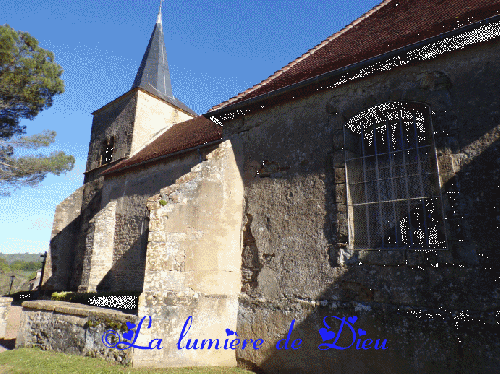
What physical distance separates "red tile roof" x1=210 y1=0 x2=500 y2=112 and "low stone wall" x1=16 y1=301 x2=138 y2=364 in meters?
4.53

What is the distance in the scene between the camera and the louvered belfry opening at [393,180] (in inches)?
175

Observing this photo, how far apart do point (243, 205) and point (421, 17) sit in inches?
179

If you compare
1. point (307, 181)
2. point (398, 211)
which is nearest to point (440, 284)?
point (398, 211)

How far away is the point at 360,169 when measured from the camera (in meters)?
5.15

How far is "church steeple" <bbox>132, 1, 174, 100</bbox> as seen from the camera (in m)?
18.8

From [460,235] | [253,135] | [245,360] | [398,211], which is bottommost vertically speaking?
[245,360]

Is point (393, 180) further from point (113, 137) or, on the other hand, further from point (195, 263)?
point (113, 137)

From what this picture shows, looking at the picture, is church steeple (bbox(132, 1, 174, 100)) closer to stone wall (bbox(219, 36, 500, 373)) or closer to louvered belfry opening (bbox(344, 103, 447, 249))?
stone wall (bbox(219, 36, 500, 373))

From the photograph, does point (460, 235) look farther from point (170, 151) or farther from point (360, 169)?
point (170, 151)

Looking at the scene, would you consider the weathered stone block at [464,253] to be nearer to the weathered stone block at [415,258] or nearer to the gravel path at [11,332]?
the weathered stone block at [415,258]

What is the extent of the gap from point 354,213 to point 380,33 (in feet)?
11.4

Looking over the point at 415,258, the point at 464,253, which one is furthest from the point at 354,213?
the point at 464,253

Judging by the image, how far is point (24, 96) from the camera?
1303 cm

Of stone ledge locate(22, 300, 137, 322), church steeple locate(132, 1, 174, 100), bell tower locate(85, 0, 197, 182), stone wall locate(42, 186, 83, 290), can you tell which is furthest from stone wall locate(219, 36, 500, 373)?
church steeple locate(132, 1, 174, 100)
